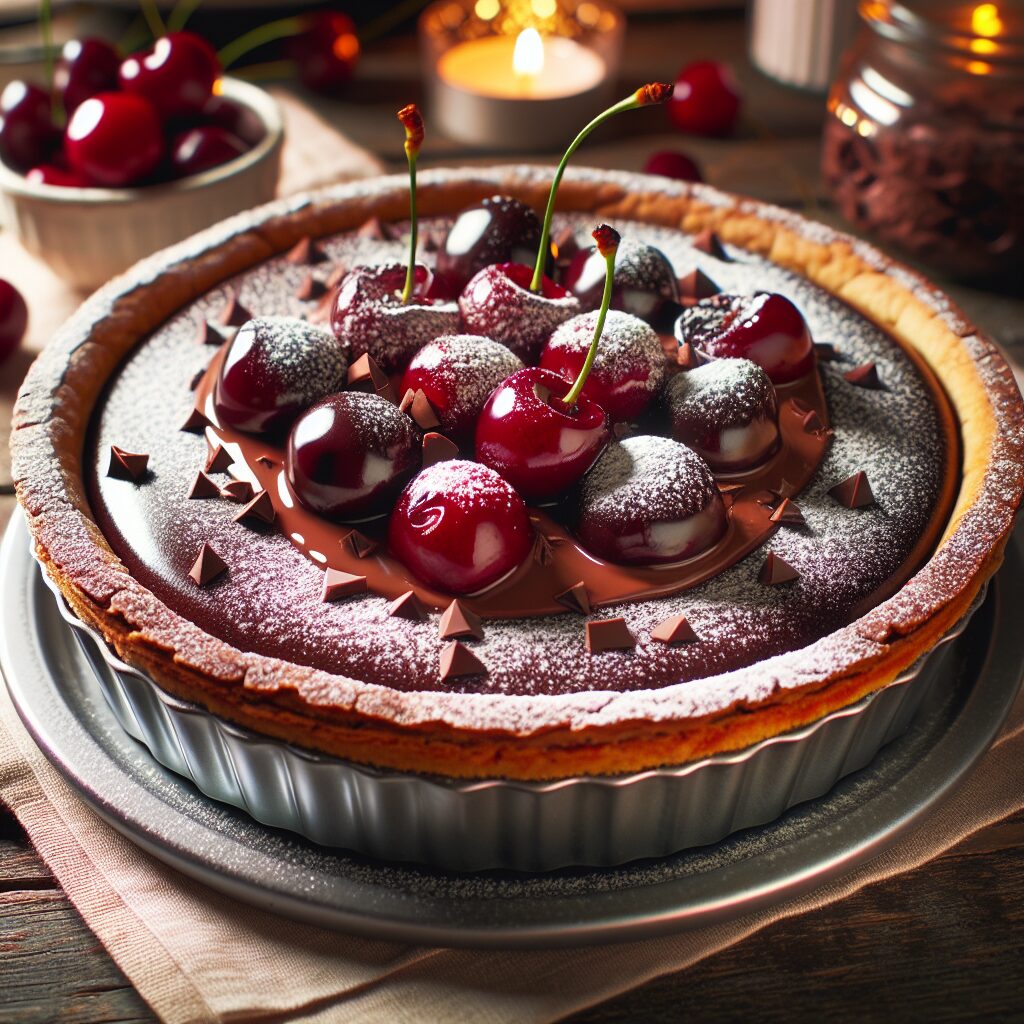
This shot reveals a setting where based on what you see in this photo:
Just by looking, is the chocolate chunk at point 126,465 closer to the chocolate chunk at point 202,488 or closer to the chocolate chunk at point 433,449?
the chocolate chunk at point 202,488

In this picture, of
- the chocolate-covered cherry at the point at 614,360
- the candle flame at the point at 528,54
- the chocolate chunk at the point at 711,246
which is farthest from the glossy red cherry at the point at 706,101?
the chocolate-covered cherry at the point at 614,360

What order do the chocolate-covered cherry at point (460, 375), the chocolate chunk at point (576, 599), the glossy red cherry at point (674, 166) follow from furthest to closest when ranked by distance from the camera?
the glossy red cherry at point (674, 166)
the chocolate-covered cherry at point (460, 375)
the chocolate chunk at point (576, 599)

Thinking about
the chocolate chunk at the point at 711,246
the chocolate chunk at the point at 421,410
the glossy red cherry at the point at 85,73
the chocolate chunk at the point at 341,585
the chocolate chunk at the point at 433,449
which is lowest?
the chocolate chunk at the point at 341,585

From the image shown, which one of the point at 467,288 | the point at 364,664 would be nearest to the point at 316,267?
the point at 467,288

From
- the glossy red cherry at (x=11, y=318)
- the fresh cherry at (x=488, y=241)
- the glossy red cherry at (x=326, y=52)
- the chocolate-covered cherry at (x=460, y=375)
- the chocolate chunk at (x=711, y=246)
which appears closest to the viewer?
the chocolate-covered cherry at (x=460, y=375)

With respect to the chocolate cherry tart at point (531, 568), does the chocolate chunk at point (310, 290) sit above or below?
above

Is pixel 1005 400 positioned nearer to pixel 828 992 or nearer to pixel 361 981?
pixel 828 992

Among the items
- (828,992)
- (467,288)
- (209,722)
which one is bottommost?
(828,992)

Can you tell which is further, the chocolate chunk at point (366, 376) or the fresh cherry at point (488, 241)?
the fresh cherry at point (488, 241)
